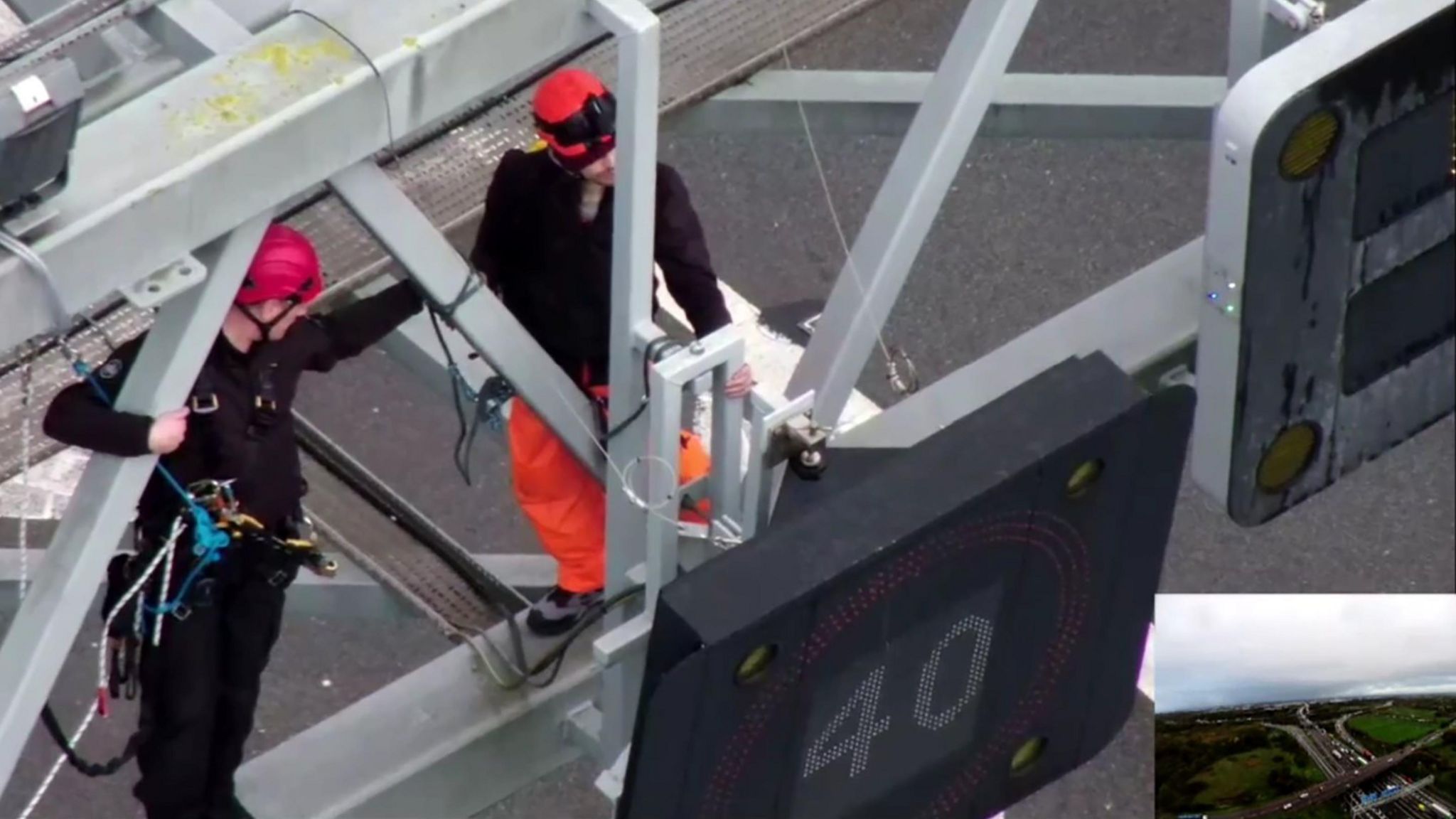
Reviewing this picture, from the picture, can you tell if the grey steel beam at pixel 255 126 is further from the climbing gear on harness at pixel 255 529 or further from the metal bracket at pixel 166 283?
the climbing gear on harness at pixel 255 529

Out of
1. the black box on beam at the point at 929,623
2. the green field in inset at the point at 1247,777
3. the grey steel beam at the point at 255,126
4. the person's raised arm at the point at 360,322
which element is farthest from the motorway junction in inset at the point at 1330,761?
the grey steel beam at the point at 255,126

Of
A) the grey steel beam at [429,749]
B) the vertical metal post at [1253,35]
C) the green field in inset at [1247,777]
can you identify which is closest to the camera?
the vertical metal post at [1253,35]

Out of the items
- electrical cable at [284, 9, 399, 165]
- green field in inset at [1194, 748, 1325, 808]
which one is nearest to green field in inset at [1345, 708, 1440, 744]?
green field in inset at [1194, 748, 1325, 808]

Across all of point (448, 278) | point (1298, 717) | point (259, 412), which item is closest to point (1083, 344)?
point (1298, 717)

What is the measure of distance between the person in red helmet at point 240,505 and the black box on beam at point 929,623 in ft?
2.88

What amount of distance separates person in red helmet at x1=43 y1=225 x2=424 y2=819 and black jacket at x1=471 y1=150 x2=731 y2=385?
0.92 feet

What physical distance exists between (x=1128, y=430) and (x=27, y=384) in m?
1.65

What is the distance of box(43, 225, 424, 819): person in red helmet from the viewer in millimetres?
4590

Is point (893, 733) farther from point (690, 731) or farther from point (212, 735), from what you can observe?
point (212, 735)

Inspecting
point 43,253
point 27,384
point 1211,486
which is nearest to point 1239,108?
point 1211,486

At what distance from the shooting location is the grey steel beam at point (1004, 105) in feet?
21.5

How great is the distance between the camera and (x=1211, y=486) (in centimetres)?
455

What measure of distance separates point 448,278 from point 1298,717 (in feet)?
6.40

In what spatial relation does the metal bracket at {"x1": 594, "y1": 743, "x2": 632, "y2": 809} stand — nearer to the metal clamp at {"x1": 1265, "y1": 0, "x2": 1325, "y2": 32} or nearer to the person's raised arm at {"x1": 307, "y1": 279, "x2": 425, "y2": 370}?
the person's raised arm at {"x1": 307, "y1": 279, "x2": 425, "y2": 370}
